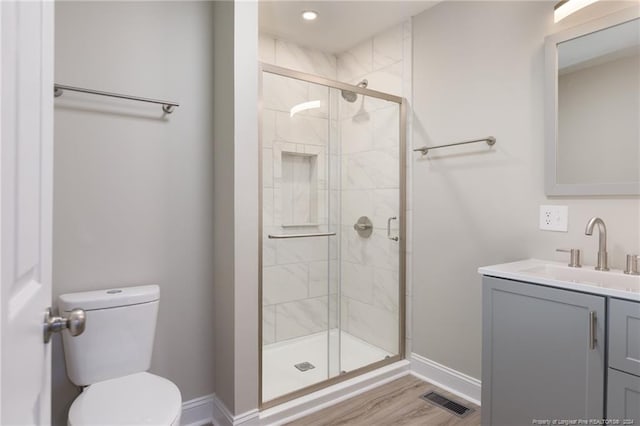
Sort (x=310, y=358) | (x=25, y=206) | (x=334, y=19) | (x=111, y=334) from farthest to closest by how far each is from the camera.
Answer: (x=334, y=19) → (x=310, y=358) → (x=111, y=334) → (x=25, y=206)

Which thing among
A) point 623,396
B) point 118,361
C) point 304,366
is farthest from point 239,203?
point 623,396

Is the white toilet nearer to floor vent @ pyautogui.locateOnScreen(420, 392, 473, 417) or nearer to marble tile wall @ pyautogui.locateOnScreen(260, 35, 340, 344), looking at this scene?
marble tile wall @ pyautogui.locateOnScreen(260, 35, 340, 344)

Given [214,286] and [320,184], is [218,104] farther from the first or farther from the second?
[214,286]

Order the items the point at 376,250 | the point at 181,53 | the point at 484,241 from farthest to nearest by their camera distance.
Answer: the point at 376,250 < the point at 484,241 < the point at 181,53

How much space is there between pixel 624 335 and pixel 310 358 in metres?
1.71

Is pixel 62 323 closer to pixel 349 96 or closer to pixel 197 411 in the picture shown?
pixel 197 411

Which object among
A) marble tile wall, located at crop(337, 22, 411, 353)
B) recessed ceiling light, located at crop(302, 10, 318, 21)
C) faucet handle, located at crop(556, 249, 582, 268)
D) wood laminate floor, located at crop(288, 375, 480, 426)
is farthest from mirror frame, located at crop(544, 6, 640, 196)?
recessed ceiling light, located at crop(302, 10, 318, 21)

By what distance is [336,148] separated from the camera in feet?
8.09

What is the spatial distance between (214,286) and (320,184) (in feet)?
3.03

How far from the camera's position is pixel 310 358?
2438 millimetres

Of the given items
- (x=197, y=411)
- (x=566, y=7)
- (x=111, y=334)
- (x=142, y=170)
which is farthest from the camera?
(x=197, y=411)

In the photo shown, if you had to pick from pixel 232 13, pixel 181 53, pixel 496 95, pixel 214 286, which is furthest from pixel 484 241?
pixel 181 53

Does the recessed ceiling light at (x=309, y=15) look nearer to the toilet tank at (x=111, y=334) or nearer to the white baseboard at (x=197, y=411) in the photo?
the toilet tank at (x=111, y=334)

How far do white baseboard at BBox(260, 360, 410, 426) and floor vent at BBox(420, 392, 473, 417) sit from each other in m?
0.28
